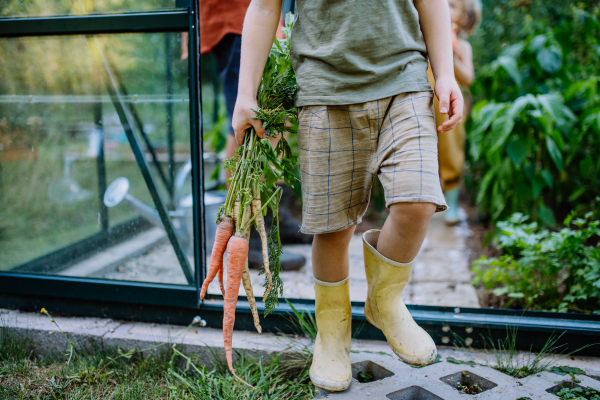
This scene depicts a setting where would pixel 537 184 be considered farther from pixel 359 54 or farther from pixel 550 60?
pixel 359 54

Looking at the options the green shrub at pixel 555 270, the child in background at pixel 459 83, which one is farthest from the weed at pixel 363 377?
the child in background at pixel 459 83

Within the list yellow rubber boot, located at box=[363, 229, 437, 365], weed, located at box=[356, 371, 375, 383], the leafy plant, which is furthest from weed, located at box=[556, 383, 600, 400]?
weed, located at box=[356, 371, 375, 383]

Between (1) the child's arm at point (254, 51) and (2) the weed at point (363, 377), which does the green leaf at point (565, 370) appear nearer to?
(2) the weed at point (363, 377)

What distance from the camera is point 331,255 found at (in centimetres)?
142

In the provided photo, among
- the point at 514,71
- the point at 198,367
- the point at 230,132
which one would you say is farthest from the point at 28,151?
the point at 514,71

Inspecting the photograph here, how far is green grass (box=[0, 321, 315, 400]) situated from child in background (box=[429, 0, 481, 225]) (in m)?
1.63

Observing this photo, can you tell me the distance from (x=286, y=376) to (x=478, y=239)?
2.26m

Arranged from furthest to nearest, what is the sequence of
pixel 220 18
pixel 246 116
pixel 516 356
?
1. pixel 220 18
2. pixel 516 356
3. pixel 246 116

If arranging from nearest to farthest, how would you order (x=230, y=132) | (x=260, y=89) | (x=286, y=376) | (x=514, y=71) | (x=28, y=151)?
(x=260, y=89) → (x=286, y=376) → (x=28, y=151) → (x=230, y=132) → (x=514, y=71)

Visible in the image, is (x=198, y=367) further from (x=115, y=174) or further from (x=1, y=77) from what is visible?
(x=1, y=77)

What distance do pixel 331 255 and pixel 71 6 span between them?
1.52 m

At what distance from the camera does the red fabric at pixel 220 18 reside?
2193 millimetres

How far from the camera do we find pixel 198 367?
167 cm

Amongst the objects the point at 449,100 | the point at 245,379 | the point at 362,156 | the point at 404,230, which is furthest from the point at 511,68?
the point at 245,379
